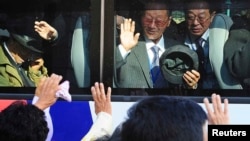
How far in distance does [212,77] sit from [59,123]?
127 centimetres

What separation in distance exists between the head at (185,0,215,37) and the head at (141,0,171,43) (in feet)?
0.52

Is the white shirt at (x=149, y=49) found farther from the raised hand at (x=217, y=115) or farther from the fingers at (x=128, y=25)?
the raised hand at (x=217, y=115)

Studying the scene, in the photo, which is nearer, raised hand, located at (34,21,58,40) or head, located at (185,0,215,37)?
head, located at (185,0,215,37)

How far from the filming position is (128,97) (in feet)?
13.1

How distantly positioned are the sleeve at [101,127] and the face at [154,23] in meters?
0.90

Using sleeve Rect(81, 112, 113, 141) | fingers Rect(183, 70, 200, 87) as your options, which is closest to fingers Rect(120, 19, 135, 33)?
fingers Rect(183, 70, 200, 87)

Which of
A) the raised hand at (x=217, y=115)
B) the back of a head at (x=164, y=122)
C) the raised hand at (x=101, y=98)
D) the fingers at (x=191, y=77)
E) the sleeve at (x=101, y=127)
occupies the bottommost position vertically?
the sleeve at (x=101, y=127)

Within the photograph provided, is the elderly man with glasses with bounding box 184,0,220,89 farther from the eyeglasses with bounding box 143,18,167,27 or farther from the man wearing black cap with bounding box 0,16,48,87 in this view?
the man wearing black cap with bounding box 0,16,48,87

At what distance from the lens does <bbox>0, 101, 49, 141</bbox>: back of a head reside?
6.68 feet

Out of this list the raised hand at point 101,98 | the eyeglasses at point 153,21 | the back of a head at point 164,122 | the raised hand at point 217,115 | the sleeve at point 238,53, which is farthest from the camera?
the eyeglasses at point 153,21

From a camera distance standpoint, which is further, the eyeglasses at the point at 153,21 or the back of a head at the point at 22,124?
the eyeglasses at the point at 153,21

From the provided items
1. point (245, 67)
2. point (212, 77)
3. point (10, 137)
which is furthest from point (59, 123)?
point (10, 137)

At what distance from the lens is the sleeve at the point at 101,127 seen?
3.06m

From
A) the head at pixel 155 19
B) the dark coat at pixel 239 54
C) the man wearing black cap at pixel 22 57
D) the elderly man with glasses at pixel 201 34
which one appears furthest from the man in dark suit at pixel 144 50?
the man wearing black cap at pixel 22 57
